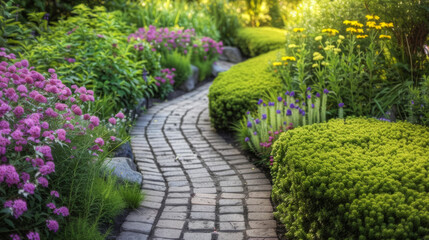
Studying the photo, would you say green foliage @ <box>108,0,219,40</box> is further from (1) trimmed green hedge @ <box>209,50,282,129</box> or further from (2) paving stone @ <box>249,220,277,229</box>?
(2) paving stone @ <box>249,220,277,229</box>

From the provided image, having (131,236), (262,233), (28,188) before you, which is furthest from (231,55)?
(28,188)

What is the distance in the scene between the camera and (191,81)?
26.9 ft

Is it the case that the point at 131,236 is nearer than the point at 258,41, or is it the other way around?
the point at 131,236

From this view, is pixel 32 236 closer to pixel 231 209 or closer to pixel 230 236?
pixel 230 236

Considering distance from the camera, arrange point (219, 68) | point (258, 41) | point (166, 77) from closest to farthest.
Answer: point (166, 77) → point (219, 68) → point (258, 41)

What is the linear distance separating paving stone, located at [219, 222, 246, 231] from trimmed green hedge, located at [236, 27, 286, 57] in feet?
22.2

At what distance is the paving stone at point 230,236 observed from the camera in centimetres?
303

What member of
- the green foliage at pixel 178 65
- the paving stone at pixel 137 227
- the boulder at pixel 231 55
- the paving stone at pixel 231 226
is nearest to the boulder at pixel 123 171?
the paving stone at pixel 137 227

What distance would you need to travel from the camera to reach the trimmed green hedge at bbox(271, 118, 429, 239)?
2.20 meters

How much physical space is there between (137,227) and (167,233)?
0.81 feet

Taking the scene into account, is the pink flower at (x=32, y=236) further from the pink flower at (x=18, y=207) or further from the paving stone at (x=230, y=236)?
the paving stone at (x=230, y=236)

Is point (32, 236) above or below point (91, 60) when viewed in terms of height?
below

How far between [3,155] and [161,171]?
6.79ft

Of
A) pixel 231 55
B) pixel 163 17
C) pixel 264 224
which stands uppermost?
pixel 163 17
